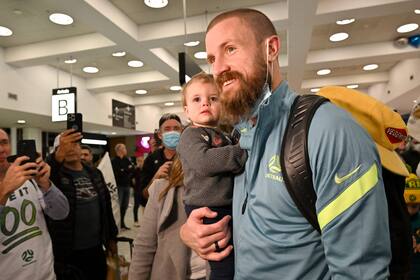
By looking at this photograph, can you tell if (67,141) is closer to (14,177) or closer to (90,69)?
(14,177)

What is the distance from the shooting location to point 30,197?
6.67 feet

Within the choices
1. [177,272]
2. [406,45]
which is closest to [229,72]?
[177,272]

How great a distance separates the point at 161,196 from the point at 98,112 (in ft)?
28.6

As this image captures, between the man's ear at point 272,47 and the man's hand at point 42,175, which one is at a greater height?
the man's ear at point 272,47

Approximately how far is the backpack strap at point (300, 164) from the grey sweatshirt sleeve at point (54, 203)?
1.87m

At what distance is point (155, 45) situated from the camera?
5.74 meters

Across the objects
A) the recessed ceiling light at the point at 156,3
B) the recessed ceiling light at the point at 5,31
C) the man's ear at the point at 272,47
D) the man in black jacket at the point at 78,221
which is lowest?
the man in black jacket at the point at 78,221

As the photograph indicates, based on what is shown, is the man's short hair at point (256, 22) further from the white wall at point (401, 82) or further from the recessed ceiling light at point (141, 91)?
the recessed ceiling light at point (141, 91)

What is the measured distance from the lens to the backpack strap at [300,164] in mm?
796

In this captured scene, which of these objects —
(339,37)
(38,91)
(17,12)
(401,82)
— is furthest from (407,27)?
(38,91)

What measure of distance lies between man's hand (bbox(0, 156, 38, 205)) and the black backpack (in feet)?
5.21

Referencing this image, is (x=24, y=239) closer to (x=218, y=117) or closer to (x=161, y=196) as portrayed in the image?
(x=161, y=196)

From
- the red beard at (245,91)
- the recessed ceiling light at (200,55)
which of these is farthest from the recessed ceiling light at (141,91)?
the red beard at (245,91)

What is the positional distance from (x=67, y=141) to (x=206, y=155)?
1776mm
